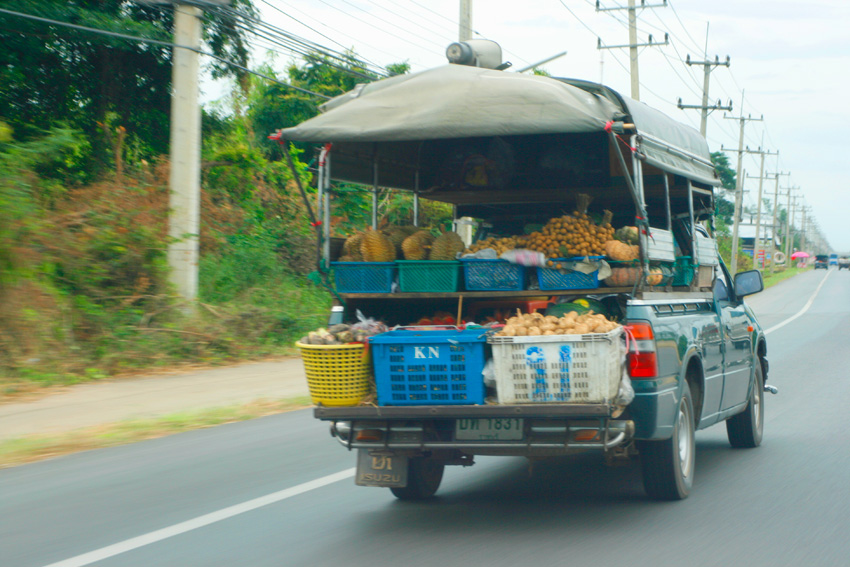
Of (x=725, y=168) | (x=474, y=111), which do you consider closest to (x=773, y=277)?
(x=725, y=168)

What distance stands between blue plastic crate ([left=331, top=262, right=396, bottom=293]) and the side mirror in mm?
3302

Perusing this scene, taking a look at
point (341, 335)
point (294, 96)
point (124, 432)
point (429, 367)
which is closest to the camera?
point (429, 367)

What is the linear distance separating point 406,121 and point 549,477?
303 centimetres

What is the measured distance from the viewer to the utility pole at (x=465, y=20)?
2145 centimetres

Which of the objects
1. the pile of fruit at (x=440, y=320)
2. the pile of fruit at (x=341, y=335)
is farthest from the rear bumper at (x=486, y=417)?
the pile of fruit at (x=440, y=320)

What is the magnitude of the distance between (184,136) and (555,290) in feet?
34.6

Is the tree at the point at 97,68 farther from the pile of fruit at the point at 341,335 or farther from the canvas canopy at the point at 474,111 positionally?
the pile of fruit at the point at 341,335

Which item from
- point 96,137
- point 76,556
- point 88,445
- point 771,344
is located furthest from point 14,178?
point 771,344

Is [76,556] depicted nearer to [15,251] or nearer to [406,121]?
[406,121]

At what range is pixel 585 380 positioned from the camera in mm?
5410

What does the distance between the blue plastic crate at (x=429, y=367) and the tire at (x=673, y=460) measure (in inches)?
52.7

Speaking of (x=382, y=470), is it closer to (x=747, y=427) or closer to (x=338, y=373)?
(x=338, y=373)

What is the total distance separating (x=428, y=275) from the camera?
648cm

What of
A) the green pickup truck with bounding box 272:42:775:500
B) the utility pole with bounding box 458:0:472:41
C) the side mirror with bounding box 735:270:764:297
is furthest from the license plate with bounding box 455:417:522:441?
the utility pole with bounding box 458:0:472:41
